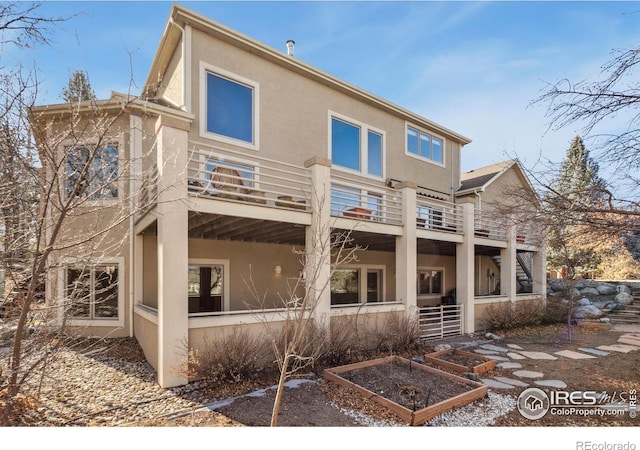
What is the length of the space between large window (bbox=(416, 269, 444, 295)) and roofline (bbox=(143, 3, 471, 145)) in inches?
258

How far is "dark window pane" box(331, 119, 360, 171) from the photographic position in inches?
456

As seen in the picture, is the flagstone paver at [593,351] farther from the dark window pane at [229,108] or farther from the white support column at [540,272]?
the dark window pane at [229,108]

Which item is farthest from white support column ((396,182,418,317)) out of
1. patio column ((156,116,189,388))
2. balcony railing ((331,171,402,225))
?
patio column ((156,116,189,388))

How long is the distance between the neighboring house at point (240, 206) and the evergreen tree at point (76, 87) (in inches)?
16.8

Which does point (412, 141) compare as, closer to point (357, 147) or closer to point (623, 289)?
point (357, 147)

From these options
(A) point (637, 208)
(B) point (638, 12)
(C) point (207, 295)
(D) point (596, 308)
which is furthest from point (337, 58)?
(D) point (596, 308)

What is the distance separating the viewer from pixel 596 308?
14023mm

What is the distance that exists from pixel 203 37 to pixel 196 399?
27.6 feet

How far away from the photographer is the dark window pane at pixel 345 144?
11.6 meters

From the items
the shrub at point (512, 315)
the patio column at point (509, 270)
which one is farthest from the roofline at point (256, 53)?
the shrub at point (512, 315)

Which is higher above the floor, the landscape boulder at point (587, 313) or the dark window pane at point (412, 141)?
the dark window pane at point (412, 141)

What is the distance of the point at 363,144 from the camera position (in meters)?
12.2

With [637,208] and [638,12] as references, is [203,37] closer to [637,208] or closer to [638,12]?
[638,12]

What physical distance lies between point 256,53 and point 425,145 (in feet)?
26.6
